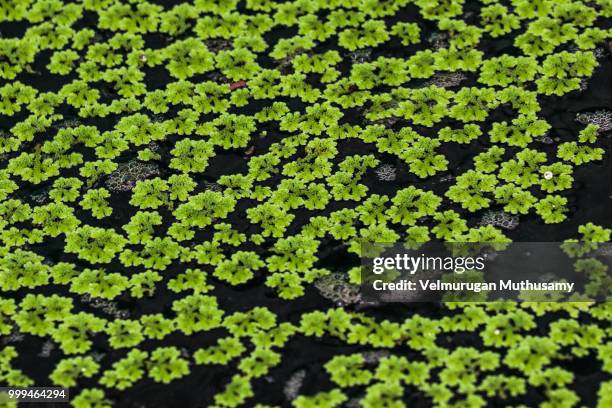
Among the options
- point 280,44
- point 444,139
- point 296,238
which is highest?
point 280,44

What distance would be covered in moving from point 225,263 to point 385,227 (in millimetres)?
1784

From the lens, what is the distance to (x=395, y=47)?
14.4 m

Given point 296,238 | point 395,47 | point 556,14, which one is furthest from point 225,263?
point 556,14

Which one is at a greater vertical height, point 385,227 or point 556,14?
point 556,14

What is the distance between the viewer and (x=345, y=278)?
11.9 metres

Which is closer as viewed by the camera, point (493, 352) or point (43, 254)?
point (493, 352)

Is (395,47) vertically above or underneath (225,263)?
above

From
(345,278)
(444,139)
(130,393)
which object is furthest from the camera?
(444,139)

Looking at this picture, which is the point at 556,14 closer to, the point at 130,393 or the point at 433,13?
the point at 433,13

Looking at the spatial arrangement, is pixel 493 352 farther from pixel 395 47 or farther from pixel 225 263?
pixel 395 47

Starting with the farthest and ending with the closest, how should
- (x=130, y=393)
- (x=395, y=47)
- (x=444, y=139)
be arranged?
(x=395, y=47)
(x=444, y=139)
(x=130, y=393)

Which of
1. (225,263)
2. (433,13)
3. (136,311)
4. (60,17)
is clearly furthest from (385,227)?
(60,17)

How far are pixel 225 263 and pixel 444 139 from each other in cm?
306

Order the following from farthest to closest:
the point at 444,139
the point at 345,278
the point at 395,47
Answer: the point at 395,47 → the point at 444,139 → the point at 345,278
